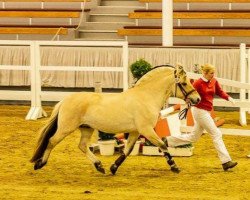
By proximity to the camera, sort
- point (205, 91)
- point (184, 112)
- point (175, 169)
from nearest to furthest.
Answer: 1. point (175, 169)
2. point (205, 91)
3. point (184, 112)

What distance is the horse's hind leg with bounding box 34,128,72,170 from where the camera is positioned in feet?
37.7

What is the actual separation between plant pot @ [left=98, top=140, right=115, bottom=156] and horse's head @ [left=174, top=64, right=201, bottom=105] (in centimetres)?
197

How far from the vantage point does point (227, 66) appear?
17.3 meters

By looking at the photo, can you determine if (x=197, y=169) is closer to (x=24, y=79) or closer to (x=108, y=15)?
(x=24, y=79)

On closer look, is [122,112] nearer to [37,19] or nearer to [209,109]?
[209,109]

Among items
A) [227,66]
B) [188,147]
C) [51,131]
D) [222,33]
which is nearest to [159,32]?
[222,33]

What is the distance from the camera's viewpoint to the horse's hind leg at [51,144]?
1148 cm

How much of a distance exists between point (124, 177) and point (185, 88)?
1430 mm

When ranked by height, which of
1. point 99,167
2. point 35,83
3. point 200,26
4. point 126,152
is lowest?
point 99,167

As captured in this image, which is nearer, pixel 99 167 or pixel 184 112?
pixel 99 167

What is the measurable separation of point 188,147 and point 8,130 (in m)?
4.08

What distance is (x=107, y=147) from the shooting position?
13.1 m

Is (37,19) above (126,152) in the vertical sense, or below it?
above

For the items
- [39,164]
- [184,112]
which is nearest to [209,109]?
[184,112]
